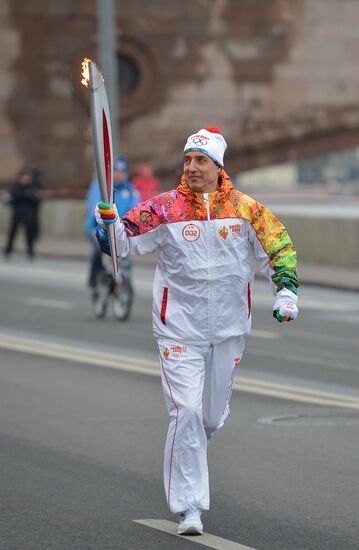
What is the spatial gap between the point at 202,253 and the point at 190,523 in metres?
1.14

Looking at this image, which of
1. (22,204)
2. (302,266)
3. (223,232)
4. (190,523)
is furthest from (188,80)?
(190,523)

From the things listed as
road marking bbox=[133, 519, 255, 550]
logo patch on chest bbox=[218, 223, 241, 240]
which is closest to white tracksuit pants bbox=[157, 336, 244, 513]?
road marking bbox=[133, 519, 255, 550]

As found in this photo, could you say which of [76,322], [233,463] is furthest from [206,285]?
[76,322]

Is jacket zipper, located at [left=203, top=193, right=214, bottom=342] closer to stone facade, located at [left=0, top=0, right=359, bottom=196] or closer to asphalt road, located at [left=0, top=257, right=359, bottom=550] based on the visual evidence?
asphalt road, located at [left=0, top=257, right=359, bottom=550]

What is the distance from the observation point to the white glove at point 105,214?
270 inches

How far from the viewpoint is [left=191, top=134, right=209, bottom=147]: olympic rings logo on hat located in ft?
23.5

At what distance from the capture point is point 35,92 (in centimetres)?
5059

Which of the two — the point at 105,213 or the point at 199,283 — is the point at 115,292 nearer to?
the point at 199,283

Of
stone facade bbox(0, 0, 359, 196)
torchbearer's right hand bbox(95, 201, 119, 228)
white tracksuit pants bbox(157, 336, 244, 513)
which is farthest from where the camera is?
stone facade bbox(0, 0, 359, 196)

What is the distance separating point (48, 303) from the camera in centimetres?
1967

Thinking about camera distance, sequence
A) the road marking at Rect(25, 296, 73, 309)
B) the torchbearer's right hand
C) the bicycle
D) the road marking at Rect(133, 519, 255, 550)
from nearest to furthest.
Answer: the road marking at Rect(133, 519, 255, 550)
the torchbearer's right hand
the bicycle
the road marking at Rect(25, 296, 73, 309)

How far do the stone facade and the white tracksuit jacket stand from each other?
1690 inches

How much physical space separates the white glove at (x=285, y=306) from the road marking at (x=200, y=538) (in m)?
0.95

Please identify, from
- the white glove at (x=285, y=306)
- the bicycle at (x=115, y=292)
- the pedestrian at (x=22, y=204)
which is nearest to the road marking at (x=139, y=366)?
the bicycle at (x=115, y=292)
